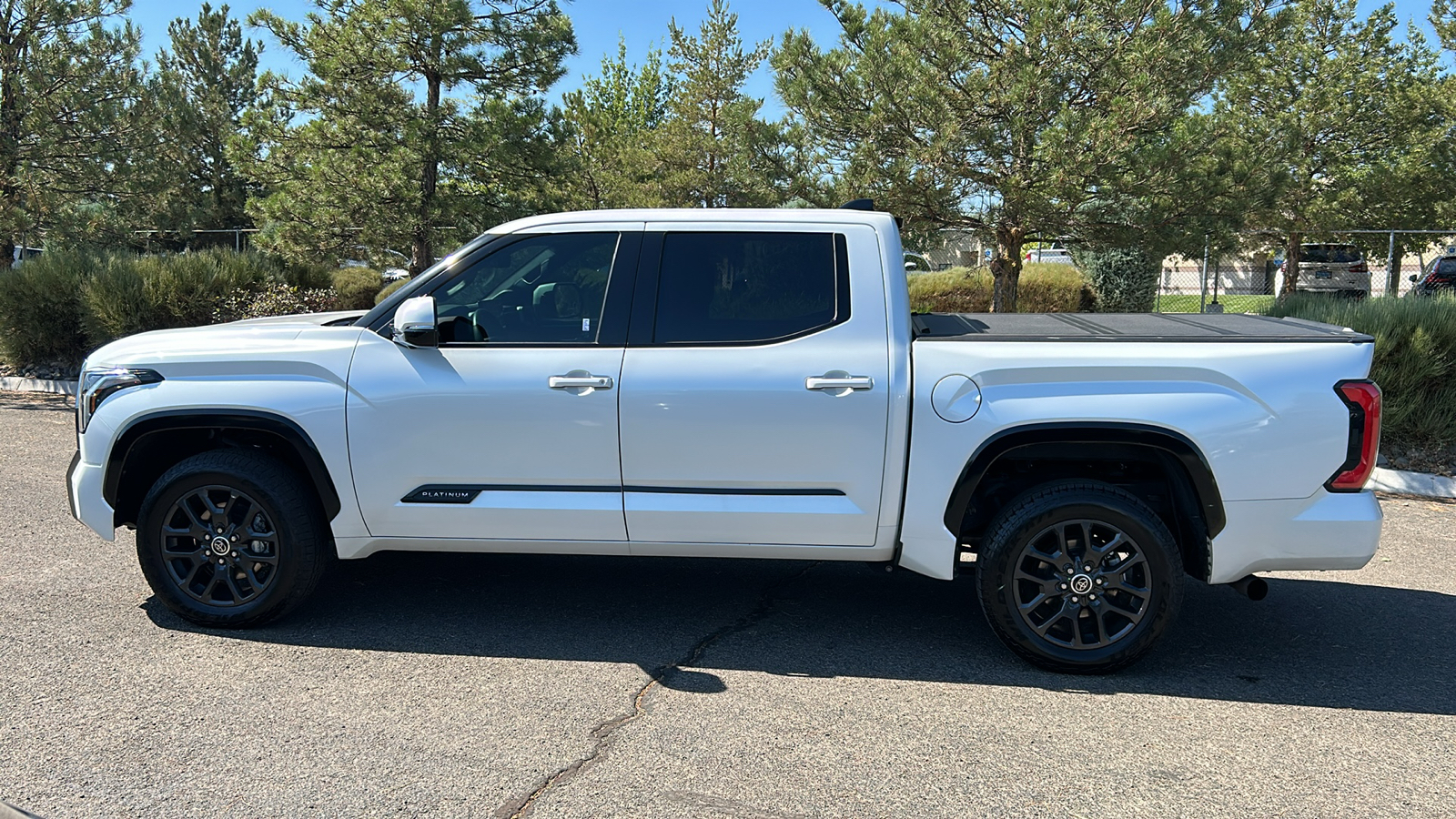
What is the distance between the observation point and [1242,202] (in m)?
12.0

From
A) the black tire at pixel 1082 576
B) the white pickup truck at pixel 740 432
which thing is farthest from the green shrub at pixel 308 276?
the black tire at pixel 1082 576

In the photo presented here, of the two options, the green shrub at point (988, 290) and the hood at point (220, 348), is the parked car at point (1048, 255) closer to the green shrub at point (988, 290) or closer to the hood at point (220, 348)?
the green shrub at point (988, 290)

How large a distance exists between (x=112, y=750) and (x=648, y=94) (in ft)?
109

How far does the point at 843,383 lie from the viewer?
14.3 feet

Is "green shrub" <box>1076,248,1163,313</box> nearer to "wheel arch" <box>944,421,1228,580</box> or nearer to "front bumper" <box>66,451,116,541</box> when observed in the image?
"wheel arch" <box>944,421,1228,580</box>

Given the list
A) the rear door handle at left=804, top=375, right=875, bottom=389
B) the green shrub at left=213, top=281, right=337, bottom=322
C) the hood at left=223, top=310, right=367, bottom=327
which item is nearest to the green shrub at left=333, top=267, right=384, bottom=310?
the green shrub at left=213, top=281, right=337, bottom=322

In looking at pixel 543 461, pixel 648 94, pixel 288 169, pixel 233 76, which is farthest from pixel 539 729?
pixel 648 94

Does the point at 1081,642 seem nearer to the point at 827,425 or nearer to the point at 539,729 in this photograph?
the point at 827,425

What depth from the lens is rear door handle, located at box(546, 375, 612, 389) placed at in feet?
14.6

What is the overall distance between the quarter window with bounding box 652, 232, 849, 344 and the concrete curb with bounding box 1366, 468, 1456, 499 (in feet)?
19.2

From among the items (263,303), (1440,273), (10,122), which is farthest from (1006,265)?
(1440,273)

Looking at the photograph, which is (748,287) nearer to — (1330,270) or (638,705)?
(638,705)

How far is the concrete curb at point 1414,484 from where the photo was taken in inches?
324

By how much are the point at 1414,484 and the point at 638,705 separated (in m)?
7.09
